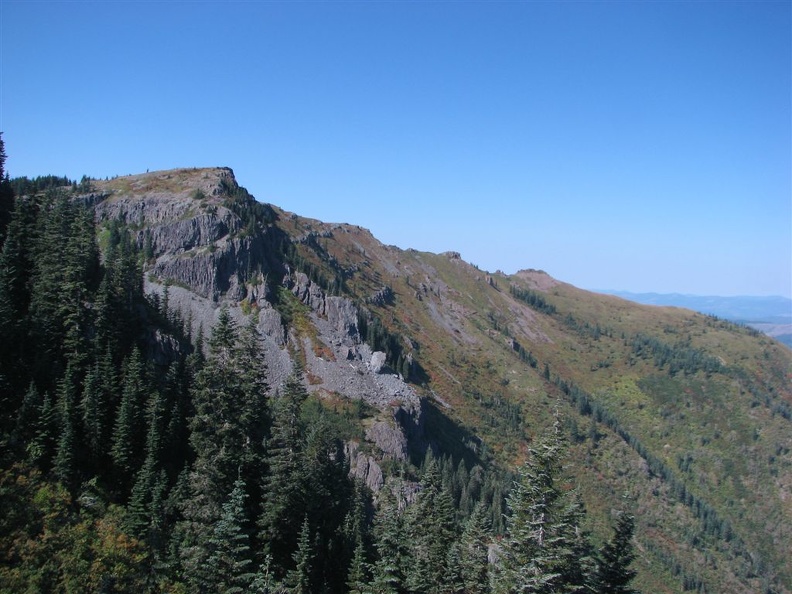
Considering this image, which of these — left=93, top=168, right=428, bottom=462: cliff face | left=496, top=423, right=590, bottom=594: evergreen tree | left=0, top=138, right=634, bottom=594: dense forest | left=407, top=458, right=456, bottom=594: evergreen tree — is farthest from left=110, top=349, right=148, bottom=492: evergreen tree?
left=93, top=168, right=428, bottom=462: cliff face

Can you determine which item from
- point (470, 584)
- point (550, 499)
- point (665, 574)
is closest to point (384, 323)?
point (665, 574)

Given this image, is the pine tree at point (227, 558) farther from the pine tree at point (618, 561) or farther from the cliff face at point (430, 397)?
the cliff face at point (430, 397)

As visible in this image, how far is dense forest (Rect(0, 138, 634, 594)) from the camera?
25.8 meters

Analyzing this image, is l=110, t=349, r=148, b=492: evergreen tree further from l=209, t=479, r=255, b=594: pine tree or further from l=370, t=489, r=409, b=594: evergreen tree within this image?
l=370, t=489, r=409, b=594: evergreen tree

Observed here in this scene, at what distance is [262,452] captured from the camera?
40.2m

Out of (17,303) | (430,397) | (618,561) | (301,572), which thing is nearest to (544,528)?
(618,561)

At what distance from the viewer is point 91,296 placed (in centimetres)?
6312

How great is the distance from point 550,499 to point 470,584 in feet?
65.2

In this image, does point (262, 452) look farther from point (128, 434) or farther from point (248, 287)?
point (248, 287)

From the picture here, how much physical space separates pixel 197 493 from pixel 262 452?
599 cm

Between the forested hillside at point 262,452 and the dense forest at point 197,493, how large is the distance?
181 mm

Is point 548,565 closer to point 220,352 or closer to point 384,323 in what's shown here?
point 220,352

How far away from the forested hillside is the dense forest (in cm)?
18

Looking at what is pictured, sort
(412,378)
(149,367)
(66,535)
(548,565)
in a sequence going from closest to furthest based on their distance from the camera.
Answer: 1. (548,565)
2. (66,535)
3. (149,367)
4. (412,378)
